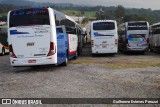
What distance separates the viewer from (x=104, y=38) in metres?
27.0

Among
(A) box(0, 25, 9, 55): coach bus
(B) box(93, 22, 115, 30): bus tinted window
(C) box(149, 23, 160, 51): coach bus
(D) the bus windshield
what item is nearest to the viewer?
(B) box(93, 22, 115, 30): bus tinted window

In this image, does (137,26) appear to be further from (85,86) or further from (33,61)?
(85,86)

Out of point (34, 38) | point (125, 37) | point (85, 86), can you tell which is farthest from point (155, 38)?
point (85, 86)

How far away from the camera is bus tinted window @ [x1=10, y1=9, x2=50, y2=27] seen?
16266 mm

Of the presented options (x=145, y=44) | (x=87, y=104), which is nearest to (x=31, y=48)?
(x=87, y=104)

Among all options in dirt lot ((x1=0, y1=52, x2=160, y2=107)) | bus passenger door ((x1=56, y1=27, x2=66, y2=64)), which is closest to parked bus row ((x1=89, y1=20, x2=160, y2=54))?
bus passenger door ((x1=56, y1=27, x2=66, y2=64))

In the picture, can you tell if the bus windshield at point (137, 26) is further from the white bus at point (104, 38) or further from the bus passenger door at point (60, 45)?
the bus passenger door at point (60, 45)

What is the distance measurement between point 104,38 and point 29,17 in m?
11.4

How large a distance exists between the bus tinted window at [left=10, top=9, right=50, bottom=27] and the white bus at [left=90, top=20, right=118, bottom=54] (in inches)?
438

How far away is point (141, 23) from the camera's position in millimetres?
29984

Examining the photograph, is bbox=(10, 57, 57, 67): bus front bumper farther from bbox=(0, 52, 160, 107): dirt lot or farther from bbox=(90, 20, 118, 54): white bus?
bbox=(90, 20, 118, 54): white bus

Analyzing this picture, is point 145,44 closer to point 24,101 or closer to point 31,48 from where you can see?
point 31,48

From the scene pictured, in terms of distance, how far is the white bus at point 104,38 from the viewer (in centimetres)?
2697

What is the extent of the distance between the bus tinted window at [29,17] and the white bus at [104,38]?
36.5ft
